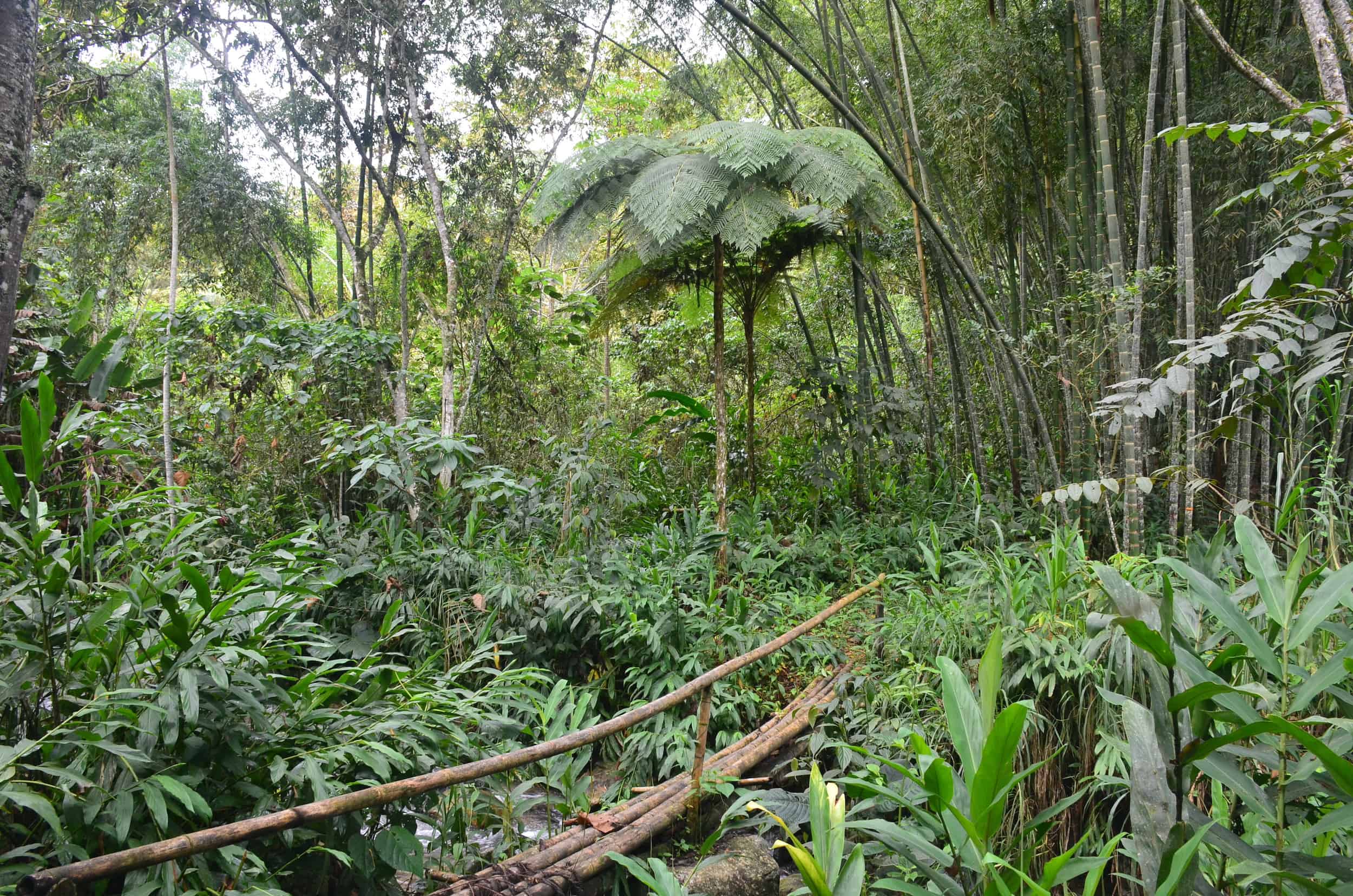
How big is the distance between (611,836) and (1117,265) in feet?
8.57

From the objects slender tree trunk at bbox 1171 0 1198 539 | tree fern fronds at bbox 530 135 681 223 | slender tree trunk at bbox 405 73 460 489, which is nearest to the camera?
slender tree trunk at bbox 1171 0 1198 539

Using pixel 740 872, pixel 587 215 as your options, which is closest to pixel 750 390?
pixel 587 215

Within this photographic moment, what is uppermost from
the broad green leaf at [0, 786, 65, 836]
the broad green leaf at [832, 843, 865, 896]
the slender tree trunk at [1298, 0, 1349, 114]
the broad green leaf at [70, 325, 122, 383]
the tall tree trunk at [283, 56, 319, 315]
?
the tall tree trunk at [283, 56, 319, 315]

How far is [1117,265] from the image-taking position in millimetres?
2760

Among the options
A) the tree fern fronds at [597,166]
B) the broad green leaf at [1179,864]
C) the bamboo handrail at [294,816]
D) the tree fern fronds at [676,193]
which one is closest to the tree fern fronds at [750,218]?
the tree fern fronds at [676,193]

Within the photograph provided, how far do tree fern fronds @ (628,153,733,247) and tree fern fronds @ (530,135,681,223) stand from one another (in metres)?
0.17

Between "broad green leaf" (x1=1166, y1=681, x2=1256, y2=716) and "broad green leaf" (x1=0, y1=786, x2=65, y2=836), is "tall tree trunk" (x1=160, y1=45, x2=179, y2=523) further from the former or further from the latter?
"broad green leaf" (x1=1166, y1=681, x2=1256, y2=716)

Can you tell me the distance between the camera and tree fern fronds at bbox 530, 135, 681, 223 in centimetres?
343

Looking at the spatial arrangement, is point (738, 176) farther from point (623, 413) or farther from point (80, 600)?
point (623, 413)

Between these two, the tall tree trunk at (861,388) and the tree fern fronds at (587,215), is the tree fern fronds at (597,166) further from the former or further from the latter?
the tall tree trunk at (861,388)

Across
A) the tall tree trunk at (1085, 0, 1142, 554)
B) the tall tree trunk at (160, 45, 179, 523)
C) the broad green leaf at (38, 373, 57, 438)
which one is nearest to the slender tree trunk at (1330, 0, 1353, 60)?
the tall tree trunk at (1085, 0, 1142, 554)

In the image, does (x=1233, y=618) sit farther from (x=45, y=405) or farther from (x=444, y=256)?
(x=444, y=256)

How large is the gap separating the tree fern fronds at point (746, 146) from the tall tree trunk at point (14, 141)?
91.8 inches

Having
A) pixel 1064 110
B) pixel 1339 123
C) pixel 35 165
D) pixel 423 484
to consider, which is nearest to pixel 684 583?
pixel 423 484
